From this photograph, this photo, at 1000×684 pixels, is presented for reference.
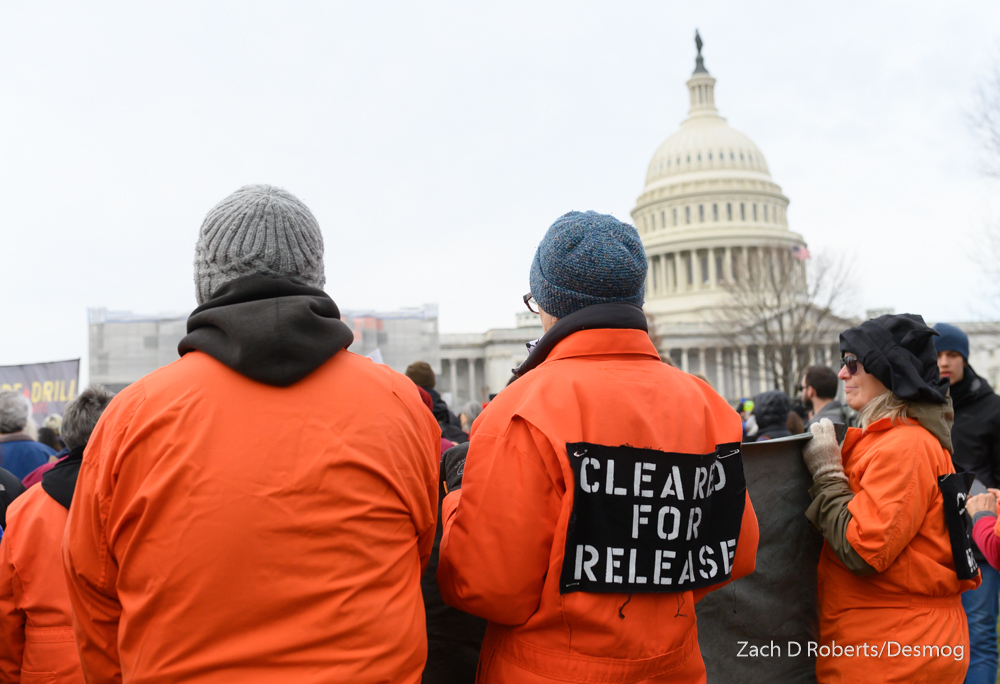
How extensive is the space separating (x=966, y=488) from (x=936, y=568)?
1.49 ft

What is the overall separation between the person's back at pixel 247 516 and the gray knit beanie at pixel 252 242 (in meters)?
0.10

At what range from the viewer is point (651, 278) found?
78188mm

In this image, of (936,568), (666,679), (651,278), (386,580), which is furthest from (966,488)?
(651,278)

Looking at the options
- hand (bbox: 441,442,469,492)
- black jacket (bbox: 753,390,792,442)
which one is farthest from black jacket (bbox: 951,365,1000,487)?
hand (bbox: 441,442,469,492)

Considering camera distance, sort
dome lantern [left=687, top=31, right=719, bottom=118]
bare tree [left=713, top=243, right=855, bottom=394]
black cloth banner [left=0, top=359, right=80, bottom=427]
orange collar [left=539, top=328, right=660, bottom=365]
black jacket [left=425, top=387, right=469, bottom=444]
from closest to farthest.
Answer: orange collar [left=539, top=328, right=660, bottom=365], black jacket [left=425, top=387, right=469, bottom=444], black cloth banner [left=0, top=359, right=80, bottom=427], bare tree [left=713, top=243, right=855, bottom=394], dome lantern [left=687, top=31, right=719, bottom=118]

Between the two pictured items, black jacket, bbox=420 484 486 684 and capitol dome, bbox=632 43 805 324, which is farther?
capitol dome, bbox=632 43 805 324

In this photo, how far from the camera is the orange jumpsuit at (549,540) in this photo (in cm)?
212

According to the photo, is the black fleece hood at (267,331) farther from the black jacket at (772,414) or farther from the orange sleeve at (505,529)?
the black jacket at (772,414)

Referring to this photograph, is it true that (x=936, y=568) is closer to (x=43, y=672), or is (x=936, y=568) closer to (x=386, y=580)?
(x=386, y=580)

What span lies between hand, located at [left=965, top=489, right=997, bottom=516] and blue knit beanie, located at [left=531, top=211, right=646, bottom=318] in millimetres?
2545

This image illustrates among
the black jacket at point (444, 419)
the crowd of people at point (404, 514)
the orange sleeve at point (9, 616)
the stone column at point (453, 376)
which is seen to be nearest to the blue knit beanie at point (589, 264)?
the crowd of people at point (404, 514)

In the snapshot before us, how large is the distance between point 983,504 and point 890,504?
4.05 feet

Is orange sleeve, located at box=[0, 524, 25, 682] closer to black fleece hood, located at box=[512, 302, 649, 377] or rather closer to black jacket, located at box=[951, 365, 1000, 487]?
black fleece hood, located at box=[512, 302, 649, 377]

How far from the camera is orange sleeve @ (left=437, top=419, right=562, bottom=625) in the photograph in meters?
2.12
